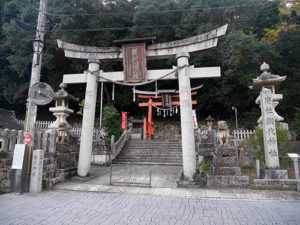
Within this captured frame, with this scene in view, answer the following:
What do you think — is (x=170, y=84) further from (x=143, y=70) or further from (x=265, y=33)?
(x=143, y=70)

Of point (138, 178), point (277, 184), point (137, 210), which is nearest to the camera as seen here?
point (137, 210)

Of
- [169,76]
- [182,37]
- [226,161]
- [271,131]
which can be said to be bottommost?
[226,161]

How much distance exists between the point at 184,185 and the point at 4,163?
6130 mm

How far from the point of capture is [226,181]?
6.28 m

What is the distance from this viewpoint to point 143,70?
8094mm

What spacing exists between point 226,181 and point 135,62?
19.1 ft

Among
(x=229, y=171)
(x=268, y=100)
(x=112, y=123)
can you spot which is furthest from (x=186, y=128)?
(x=112, y=123)

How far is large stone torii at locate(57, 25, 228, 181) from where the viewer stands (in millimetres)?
7105

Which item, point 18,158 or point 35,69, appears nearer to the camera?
point 18,158

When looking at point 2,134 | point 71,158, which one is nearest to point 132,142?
point 71,158

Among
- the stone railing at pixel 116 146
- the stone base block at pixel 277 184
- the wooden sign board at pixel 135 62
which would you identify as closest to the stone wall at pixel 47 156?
the wooden sign board at pixel 135 62

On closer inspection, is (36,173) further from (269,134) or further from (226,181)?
(269,134)

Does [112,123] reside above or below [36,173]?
above

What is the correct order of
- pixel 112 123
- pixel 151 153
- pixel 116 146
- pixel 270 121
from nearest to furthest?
pixel 270 121
pixel 151 153
pixel 116 146
pixel 112 123
